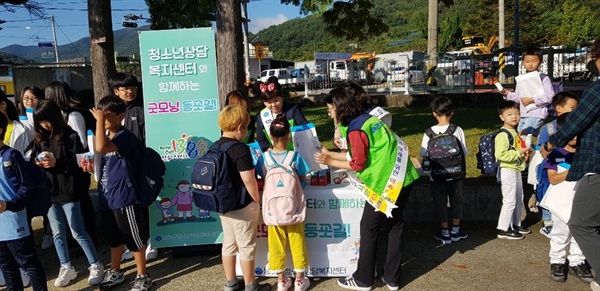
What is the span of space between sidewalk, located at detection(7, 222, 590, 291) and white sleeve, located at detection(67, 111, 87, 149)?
4.11 ft

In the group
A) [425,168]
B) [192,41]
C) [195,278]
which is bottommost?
[195,278]

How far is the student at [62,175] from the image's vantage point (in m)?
4.06

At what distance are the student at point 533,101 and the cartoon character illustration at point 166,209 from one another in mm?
3902

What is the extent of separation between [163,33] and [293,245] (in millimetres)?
2311

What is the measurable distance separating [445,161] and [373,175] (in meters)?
1.27

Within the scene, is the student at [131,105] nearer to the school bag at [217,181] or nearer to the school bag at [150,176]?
the school bag at [150,176]

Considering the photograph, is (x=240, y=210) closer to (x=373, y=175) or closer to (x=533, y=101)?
(x=373, y=175)

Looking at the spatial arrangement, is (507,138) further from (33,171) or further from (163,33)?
(33,171)

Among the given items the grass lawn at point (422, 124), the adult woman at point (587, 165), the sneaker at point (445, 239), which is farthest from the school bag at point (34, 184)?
the grass lawn at point (422, 124)

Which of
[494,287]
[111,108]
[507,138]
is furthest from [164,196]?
[507,138]

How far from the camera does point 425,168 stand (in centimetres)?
479

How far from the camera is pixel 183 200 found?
4.68m

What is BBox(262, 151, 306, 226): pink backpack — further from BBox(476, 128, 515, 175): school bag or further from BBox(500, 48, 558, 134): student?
BBox(500, 48, 558, 134): student

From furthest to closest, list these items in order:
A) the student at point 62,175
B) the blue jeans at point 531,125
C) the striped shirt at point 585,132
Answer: the blue jeans at point 531,125, the student at point 62,175, the striped shirt at point 585,132
